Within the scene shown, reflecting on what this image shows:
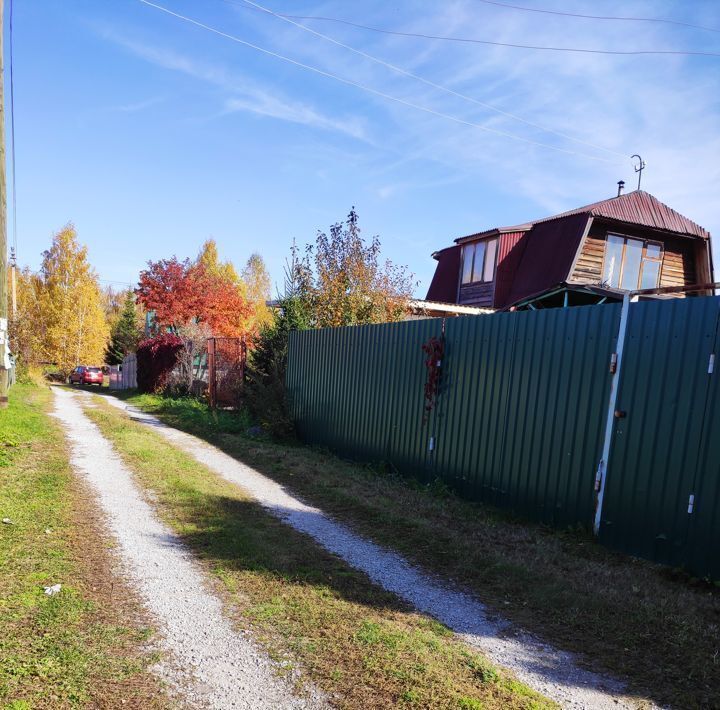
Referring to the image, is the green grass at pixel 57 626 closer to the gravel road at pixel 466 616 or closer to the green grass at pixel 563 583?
the gravel road at pixel 466 616

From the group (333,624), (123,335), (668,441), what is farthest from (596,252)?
(123,335)

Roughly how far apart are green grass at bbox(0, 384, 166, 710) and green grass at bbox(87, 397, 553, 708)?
2.44 feet

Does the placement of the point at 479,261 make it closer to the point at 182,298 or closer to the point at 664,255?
the point at 664,255

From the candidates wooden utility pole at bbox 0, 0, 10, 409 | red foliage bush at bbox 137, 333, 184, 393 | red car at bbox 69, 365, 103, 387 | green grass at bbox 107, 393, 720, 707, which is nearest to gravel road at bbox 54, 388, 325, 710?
green grass at bbox 107, 393, 720, 707

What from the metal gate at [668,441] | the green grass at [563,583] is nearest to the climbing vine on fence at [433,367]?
the green grass at [563,583]

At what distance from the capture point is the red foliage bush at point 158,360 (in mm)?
21891

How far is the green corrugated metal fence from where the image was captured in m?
4.58

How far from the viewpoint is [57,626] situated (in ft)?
10.5

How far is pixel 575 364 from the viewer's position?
5695mm

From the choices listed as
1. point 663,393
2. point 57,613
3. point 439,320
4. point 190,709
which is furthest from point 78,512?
point 663,393

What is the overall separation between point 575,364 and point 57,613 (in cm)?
482

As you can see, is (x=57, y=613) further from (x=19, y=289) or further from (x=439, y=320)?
(x=19, y=289)

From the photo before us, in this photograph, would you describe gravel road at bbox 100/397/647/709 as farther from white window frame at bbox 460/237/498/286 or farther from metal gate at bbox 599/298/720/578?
white window frame at bbox 460/237/498/286

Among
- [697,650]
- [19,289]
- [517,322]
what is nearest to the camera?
[697,650]
